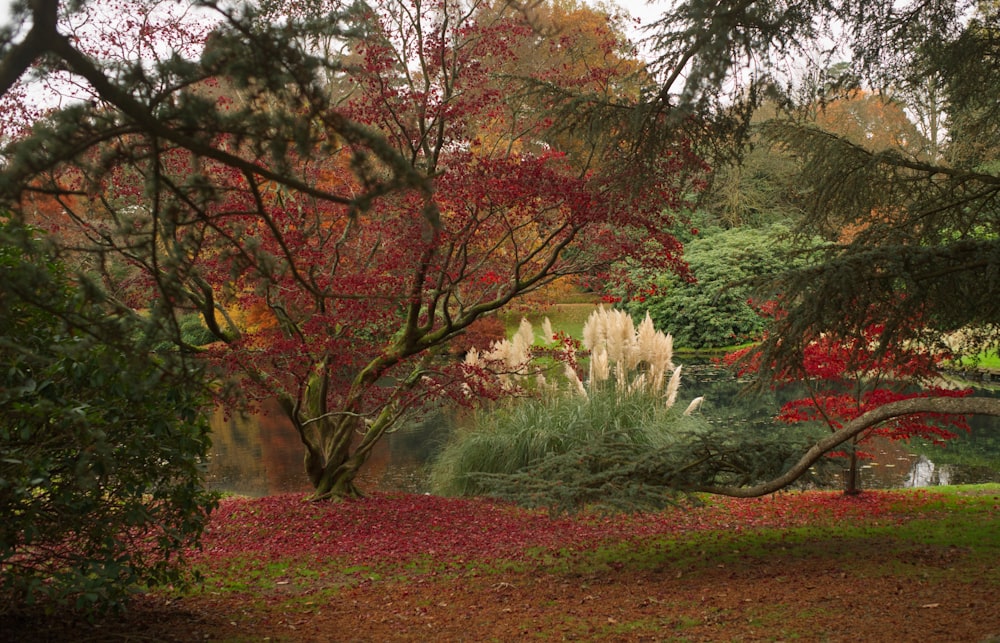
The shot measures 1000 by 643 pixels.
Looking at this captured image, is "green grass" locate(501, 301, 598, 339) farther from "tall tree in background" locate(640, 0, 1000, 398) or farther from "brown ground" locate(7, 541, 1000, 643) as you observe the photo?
"brown ground" locate(7, 541, 1000, 643)

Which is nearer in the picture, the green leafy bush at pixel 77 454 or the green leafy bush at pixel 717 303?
the green leafy bush at pixel 77 454

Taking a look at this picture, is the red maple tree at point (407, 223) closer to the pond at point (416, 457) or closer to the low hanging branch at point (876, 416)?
the pond at point (416, 457)

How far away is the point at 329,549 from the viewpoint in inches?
221

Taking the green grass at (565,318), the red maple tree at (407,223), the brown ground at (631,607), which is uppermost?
the green grass at (565,318)

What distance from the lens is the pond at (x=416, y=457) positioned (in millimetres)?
9102

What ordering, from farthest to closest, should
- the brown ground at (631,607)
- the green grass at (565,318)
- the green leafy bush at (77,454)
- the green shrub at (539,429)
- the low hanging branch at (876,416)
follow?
the green grass at (565,318)
the green shrub at (539,429)
the low hanging branch at (876,416)
the brown ground at (631,607)
the green leafy bush at (77,454)

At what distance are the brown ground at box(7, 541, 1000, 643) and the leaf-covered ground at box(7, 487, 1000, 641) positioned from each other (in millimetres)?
14

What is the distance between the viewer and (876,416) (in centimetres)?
401

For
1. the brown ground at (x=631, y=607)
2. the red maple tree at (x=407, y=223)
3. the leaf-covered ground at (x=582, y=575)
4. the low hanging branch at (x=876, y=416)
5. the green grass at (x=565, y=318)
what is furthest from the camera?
the green grass at (x=565, y=318)

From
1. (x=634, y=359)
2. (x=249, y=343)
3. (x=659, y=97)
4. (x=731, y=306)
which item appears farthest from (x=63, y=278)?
(x=731, y=306)

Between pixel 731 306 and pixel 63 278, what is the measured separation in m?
19.5

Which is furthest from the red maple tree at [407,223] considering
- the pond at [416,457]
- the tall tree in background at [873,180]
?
the pond at [416,457]

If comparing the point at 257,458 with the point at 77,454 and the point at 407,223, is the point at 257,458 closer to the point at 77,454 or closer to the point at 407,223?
the point at 407,223

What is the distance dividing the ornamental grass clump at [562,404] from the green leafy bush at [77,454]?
416cm
